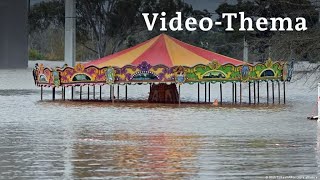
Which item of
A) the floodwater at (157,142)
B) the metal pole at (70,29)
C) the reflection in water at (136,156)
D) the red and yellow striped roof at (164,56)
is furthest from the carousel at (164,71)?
the reflection in water at (136,156)

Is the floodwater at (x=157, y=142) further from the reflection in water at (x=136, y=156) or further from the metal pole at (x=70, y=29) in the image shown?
the metal pole at (x=70, y=29)

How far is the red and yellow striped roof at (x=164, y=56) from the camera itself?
30.8m

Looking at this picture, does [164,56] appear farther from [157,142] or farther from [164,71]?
[157,142]

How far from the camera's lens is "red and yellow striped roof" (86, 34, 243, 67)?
30.8m

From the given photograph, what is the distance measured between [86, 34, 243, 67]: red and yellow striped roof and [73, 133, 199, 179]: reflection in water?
38.4 ft

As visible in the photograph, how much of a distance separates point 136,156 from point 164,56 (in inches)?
645

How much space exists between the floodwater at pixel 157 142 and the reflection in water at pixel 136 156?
0.5 inches

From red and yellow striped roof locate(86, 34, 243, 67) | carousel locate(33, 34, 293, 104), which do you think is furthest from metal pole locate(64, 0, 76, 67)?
carousel locate(33, 34, 293, 104)

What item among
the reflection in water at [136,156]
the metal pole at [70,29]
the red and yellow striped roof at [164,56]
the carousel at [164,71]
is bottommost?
the reflection in water at [136,156]

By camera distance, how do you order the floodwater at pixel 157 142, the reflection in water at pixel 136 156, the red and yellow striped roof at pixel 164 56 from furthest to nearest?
1. the red and yellow striped roof at pixel 164 56
2. the floodwater at pixel 157 142
3. the reflection in water at pixel 136 156

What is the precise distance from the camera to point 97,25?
64.4 meters

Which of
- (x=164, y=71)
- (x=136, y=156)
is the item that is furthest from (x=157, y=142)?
(x=164, y=71)

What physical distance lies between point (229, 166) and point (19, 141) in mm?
5518

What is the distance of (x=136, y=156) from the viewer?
15016 millimetres
